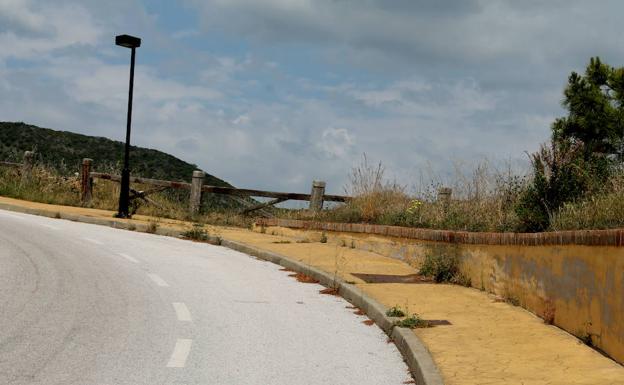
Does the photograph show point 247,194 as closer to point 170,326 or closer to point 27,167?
point 27,167

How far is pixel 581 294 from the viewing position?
7859mm

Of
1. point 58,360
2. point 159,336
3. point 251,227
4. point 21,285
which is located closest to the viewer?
point 58,360

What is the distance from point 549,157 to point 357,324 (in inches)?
202

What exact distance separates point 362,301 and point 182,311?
252 centimetres

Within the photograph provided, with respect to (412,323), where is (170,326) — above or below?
below

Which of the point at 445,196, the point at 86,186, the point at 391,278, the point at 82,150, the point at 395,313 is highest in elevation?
the point at 82,150

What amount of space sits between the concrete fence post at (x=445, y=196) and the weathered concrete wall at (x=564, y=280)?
12.4ft

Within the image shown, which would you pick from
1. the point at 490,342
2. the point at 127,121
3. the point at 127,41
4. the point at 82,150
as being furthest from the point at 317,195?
the point at 82,150

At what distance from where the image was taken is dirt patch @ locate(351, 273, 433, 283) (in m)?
12.0

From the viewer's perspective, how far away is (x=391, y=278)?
12328 millimetres

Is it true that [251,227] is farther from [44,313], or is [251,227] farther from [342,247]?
[44,313]

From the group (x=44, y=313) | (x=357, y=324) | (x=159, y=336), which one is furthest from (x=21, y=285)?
(x=357, y=324)

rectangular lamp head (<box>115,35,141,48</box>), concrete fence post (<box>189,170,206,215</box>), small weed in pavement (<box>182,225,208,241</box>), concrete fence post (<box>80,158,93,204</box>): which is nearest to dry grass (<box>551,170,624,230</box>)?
small weed in pavement (<box>182,225,208,241</box>)

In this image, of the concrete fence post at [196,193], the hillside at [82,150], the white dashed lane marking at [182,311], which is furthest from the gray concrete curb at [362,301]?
the hillside at [82,150]
